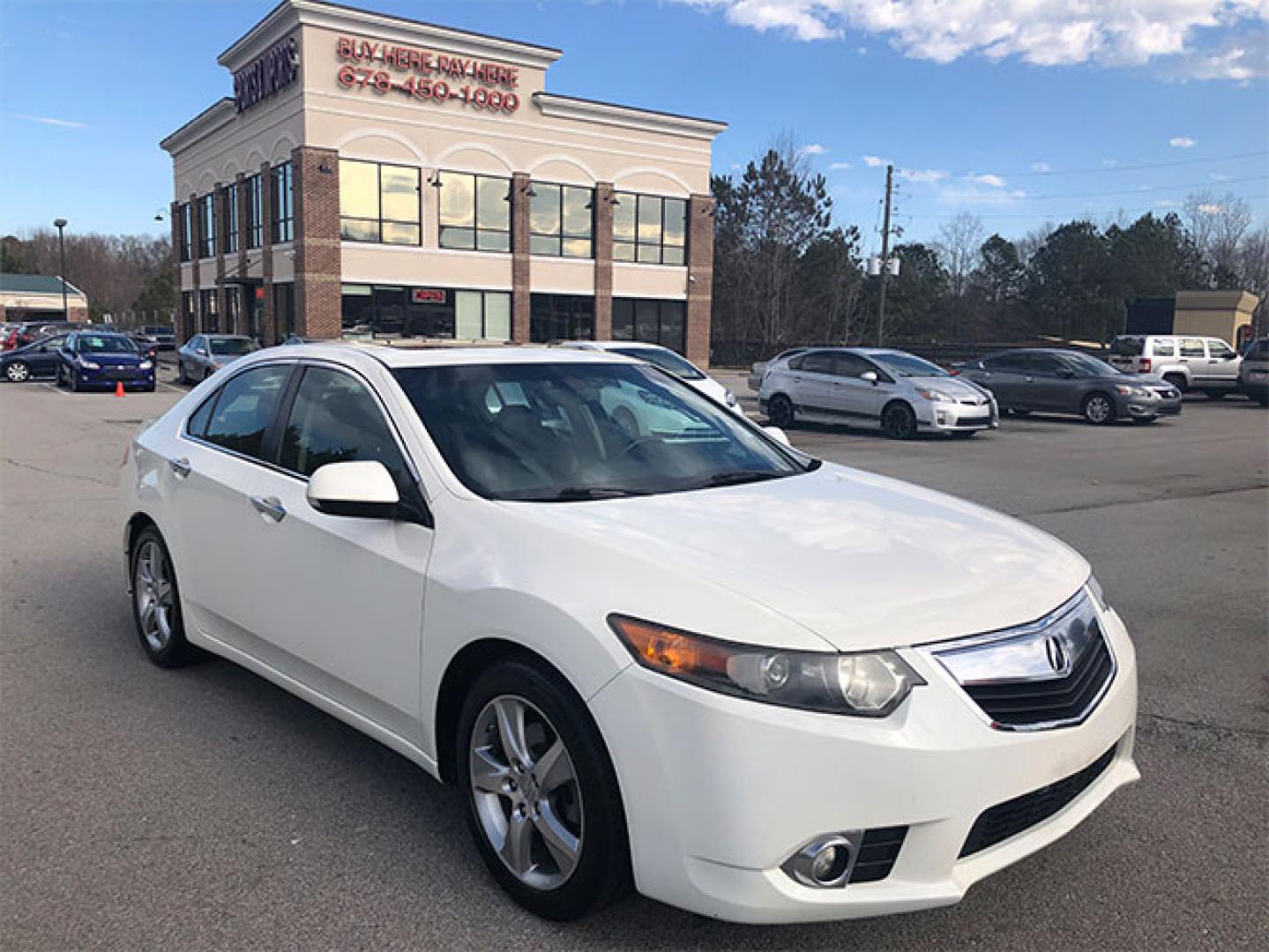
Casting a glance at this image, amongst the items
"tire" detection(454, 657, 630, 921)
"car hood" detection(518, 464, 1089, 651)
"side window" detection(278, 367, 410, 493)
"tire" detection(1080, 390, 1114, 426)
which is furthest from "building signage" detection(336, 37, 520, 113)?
"tire" detection(454, 657, 630, 921)

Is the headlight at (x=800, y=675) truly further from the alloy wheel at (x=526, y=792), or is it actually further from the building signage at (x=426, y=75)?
the building signage at (x=426, y=75)

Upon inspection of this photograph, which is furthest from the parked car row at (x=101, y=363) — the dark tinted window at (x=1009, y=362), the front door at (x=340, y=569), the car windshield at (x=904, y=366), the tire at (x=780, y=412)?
the front door at (x=340, y=569)

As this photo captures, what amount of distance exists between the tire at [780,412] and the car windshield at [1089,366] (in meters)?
6.36

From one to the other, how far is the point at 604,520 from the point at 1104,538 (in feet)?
22.2

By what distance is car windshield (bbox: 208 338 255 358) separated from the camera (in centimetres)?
2716

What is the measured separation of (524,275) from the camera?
4006 cm

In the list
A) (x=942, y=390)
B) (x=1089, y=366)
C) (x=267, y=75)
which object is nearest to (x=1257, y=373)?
(x=1089, y=366)

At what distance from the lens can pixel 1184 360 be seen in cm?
2766

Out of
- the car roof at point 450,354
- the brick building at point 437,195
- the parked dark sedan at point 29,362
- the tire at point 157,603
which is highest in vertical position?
the brick building at point 437,195

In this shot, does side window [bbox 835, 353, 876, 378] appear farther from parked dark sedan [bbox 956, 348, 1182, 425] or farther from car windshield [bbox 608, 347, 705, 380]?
parked dark sedan [bbox 956, 348, 1182, 425]

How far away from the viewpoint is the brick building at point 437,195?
35500 millimetres

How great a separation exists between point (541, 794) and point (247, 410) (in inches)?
99.0

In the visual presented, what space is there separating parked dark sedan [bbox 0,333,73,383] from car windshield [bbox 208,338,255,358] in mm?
6261

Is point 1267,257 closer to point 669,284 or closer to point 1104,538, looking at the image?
point 669,284
